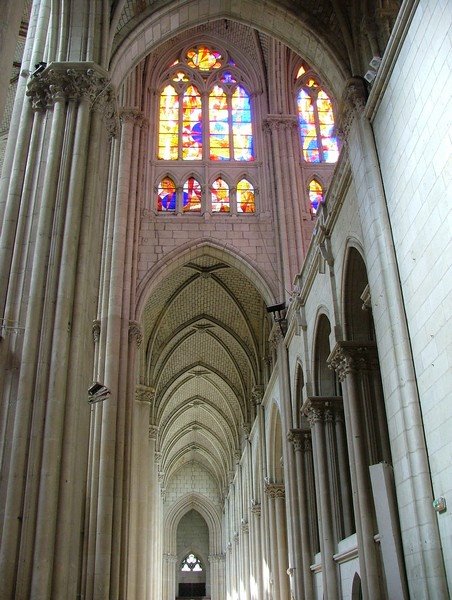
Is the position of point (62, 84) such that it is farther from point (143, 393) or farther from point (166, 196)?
point (143, 393)

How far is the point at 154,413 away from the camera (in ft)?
92.8

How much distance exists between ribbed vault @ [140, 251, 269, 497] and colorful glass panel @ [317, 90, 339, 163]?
4.98 meters

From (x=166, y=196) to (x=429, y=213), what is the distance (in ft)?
44.0

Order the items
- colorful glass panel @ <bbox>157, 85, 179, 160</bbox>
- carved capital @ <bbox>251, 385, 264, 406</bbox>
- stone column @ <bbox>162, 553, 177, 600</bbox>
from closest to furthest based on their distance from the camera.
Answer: colorful glass panel @ <bbox>157, 85, 179, 160</bbox> → carved capital @ <bbox>251, 385, 264, 406</bbox> → stone column @ <bbox>162, 553, 177, 600</bbox>

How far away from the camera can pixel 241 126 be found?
2205 cm

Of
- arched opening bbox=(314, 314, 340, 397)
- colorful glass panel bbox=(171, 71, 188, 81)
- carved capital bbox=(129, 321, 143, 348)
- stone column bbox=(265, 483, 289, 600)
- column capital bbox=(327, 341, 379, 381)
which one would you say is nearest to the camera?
column capital bbox=(327, 341, 379, 381)

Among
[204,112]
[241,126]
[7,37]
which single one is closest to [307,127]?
[241,126]

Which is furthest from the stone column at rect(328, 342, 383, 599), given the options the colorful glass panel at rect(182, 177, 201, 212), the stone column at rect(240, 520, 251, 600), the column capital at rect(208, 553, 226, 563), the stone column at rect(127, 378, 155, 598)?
the column capital at rect(208, 553, 226, 563)

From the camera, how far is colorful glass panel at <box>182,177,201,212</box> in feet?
67.3

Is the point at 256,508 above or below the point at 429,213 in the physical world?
above

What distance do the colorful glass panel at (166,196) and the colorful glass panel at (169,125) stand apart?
934 millimetres

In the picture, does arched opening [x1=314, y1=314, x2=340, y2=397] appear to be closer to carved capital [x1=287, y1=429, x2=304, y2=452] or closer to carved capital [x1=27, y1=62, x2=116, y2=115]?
carved capital [x1=287, y1=429, x2=304, y2=452]

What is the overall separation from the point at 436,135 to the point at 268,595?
18565 mm

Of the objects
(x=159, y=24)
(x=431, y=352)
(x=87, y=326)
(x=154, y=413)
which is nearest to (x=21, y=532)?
(x=87, y=326)
